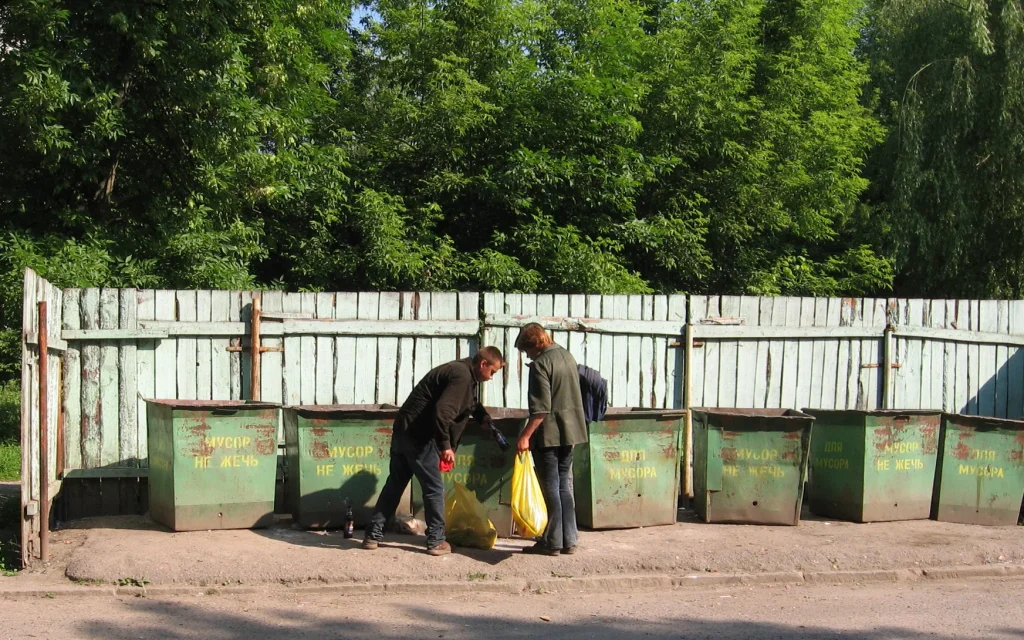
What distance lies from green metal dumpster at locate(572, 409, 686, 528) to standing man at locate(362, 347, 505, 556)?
133 cm

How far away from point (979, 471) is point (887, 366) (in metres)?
1.47

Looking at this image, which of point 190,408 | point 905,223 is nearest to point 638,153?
point 905,223

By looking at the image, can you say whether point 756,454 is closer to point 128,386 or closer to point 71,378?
point 128,386

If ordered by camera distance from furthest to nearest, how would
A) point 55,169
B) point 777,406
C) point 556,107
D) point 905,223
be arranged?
point 905,223 → point 556,107 → point 55,169 → point 777,406

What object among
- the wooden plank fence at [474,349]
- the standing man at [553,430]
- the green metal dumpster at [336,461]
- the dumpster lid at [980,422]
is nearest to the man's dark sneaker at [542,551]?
the standing man at [553,430]

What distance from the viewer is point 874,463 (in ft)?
28.5

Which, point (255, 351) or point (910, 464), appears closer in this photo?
point (255, 351)

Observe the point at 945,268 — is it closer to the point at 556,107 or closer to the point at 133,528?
the point at 556,107

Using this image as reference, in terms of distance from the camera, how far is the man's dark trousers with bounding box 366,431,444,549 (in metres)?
7.28

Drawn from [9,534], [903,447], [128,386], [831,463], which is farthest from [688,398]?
[9,534]

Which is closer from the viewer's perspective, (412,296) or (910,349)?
(412,296)

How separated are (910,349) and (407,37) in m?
9.58

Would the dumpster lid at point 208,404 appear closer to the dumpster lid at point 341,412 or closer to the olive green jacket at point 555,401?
the dumpster lid at point 341,412

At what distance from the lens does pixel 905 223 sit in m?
18.3
